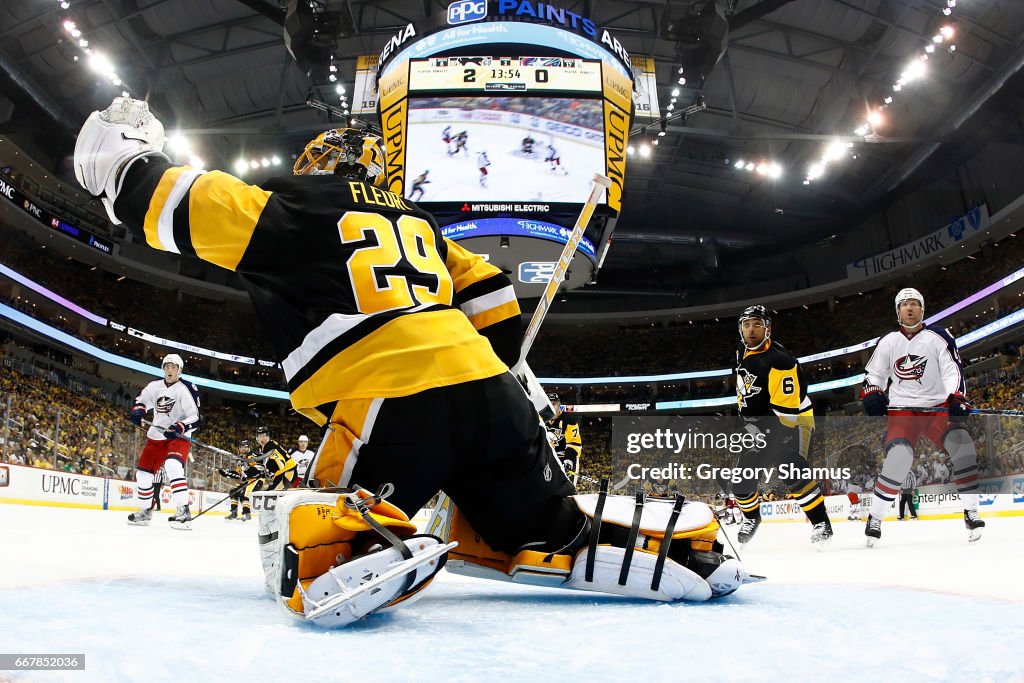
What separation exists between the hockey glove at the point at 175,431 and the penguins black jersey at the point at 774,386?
17.8 ft

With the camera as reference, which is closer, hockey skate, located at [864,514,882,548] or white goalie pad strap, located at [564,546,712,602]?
white goalie pad strap, located at [564,546,712,602]

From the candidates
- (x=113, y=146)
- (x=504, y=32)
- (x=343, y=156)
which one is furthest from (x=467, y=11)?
(x=113, y=146)

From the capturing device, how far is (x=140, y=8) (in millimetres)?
14891

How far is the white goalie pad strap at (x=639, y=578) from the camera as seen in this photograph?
6.21 ft

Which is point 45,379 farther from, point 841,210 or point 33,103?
point 841,210

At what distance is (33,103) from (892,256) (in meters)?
25.5

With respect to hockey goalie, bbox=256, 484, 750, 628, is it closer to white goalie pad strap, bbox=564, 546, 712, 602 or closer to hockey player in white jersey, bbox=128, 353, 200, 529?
white goalie pad strap, bbox=564, 546, 712, 602

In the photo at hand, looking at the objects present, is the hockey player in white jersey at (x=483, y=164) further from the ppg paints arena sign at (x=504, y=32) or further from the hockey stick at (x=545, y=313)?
the hockey stick at (x=545, y=313)

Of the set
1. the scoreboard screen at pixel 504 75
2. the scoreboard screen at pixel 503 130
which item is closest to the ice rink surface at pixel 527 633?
the scoreboard screen at pixel 503 130

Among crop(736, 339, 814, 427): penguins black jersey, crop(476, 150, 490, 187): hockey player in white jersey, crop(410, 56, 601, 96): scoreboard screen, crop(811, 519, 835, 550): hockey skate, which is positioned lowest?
crop(811, 519, 835, 550): hockey skate

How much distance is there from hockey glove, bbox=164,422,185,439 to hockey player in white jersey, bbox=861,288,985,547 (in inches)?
246

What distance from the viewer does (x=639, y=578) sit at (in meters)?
1.92

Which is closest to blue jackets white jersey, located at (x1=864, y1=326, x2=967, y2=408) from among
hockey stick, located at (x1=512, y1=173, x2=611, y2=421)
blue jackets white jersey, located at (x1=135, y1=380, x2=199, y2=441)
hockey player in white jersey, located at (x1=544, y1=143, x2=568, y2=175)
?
hockey stick, located at (x1=512, y1=173, x2=611, y2=421)

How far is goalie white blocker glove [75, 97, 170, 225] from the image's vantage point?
6.28ft
